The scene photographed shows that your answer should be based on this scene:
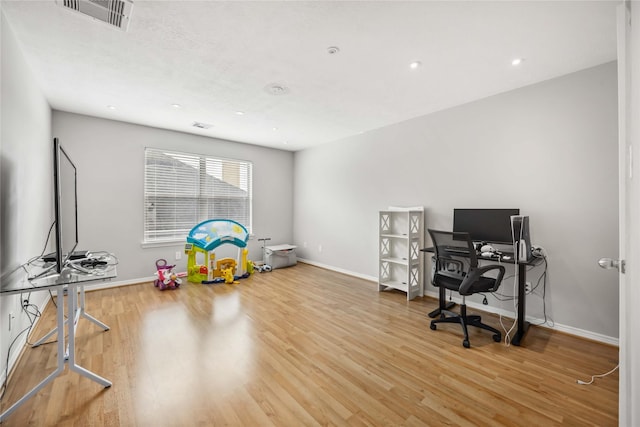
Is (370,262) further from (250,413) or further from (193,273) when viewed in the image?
(250,413)

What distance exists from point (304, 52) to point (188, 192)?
3623 mm

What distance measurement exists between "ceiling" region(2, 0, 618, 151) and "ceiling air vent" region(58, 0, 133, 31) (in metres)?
0.06

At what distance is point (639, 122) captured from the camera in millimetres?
1030

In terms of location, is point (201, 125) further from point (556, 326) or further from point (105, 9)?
point (556, 326)

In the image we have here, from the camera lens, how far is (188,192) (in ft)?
16.1

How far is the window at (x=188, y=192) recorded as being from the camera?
450 cm

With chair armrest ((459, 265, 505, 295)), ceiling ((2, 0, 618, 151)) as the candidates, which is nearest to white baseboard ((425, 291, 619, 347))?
chair armrest ((459, 265, 505, 295))

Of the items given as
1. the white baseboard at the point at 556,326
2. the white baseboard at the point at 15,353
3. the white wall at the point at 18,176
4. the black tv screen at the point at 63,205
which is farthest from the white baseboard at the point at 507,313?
the black tv screen at the point at 63,205

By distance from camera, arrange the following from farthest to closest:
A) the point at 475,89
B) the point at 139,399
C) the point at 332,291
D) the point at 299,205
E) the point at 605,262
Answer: the point at 299,205 → the point at 332,291 → the point at 475,89 → the point at 139,399 → the point at 605,262

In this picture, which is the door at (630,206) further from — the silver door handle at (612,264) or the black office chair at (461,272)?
the black office chair at (461,272)

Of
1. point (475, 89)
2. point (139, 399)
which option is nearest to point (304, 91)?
point (475, 89)

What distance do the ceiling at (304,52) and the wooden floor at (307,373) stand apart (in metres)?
2.59

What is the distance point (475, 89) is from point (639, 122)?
89.4 inches

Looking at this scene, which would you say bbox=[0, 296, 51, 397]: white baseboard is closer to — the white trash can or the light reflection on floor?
the light reflection on floor
